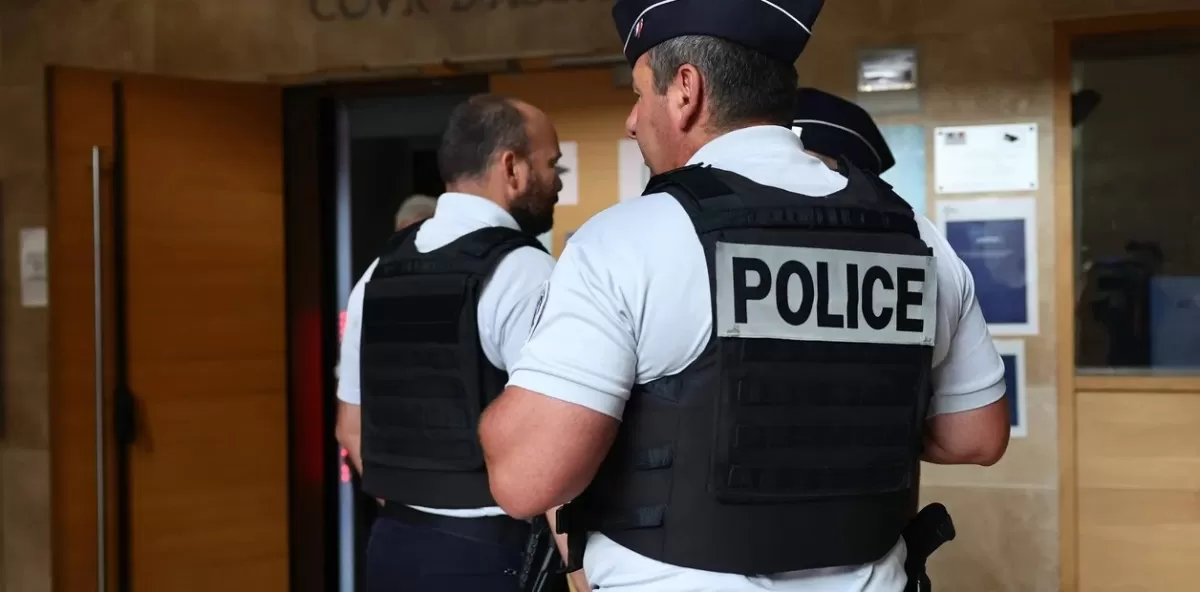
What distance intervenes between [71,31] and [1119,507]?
3.02m

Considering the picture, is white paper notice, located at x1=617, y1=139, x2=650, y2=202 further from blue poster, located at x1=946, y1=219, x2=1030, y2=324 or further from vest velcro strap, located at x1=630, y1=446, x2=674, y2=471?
vest velcro strap, located at x1=630, y1=446, x2=674, y2=471

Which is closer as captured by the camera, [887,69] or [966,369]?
[966,369]

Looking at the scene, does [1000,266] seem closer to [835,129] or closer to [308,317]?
[835,129]

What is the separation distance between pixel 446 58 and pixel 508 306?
130cm

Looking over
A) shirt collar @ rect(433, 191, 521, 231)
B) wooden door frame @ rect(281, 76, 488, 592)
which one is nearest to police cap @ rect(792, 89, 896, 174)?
shirt collar @ rect(433, 191, 521, 231)

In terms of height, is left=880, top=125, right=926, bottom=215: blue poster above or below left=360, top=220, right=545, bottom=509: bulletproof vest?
above

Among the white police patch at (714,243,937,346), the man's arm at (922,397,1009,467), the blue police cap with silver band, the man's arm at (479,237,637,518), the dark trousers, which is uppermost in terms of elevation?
the blue police cap with silver band

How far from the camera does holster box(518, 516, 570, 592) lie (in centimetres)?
146

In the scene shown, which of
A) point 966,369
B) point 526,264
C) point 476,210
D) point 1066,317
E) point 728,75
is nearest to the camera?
point 728,75

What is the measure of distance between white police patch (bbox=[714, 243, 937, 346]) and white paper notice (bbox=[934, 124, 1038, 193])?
1346 mm

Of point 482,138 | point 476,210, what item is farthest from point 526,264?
point 482,138

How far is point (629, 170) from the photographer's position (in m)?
2.57

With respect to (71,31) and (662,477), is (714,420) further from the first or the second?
(71,31)

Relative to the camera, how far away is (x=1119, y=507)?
220 centimetres
